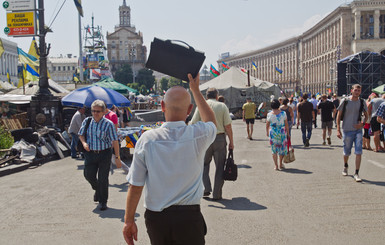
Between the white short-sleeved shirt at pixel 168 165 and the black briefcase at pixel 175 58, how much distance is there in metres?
0.41

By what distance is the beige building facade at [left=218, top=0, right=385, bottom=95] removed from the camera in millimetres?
81000

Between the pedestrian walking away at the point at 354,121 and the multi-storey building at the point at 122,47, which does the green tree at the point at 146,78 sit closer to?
the multi-storey building at the point at 122,47

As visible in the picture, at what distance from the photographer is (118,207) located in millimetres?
6961

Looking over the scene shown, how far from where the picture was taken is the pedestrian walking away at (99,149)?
22.2 ft

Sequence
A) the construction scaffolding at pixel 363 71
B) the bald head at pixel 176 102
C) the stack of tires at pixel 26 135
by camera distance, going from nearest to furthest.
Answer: the bald head at pixel 176 102 → the stack of tires at pixel 26 135 → the construction scaffolding at pixel 363 71

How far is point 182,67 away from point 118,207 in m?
4.41

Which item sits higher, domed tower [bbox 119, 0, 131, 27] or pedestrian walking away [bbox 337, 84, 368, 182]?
domed tower [bbox 119, 0, 131, 27]

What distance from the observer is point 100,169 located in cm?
684

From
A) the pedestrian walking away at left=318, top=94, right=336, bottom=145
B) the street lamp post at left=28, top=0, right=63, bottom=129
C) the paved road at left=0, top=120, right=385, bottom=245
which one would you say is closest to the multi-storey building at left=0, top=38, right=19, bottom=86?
the street lamp post at left=28, top=0, right=63, bottom=129

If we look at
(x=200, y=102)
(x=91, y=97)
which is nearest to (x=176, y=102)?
(x=200, y=102)

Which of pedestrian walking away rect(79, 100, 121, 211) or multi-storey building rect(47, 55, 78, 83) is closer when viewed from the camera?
pedestrian walking away rect(79, 100, 121, 211)

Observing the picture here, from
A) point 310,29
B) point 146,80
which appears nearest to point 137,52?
point 146,80

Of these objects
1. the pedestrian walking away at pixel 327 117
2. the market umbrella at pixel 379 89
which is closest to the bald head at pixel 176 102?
the pedestrian walking away at pixel 327 117

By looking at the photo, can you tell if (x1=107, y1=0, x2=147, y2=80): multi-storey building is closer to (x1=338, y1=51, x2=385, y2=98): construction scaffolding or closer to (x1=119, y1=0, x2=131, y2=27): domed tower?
(x1=119, y1=0, x2=131, y2=27): domed tower
